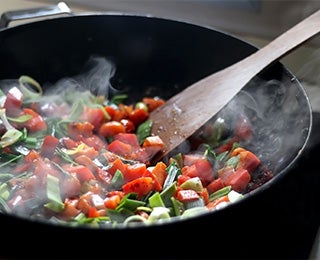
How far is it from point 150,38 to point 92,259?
2.74 ft

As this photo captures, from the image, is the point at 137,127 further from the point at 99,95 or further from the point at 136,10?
the point at 136,10

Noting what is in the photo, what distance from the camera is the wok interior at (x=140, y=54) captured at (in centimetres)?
140

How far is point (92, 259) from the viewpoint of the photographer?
0.86 metres

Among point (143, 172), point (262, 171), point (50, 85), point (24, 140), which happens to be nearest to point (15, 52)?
point (50, 85)

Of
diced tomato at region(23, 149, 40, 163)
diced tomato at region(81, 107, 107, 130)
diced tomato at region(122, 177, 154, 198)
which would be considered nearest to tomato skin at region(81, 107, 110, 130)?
diced tomato at region(81, 107, 107, 130)

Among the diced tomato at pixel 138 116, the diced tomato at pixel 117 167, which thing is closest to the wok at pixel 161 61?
the diced tomato at pixel 138 116

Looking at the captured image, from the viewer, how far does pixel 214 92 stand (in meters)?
1.38

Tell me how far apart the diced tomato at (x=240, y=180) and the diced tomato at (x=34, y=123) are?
0.51 meters

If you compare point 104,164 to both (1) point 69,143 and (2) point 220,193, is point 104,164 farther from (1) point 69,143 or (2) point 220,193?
(2) point 220,193

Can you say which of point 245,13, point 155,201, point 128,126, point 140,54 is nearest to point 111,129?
point 128,126

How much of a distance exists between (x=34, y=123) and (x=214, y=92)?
475 millimetres

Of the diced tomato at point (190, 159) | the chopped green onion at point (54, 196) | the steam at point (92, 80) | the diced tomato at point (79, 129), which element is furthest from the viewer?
the steam at point (92, 80)

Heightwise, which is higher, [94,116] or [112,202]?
[94,116]

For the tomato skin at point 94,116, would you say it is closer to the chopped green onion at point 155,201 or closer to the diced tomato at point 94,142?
the diced tomato at point 94,142
